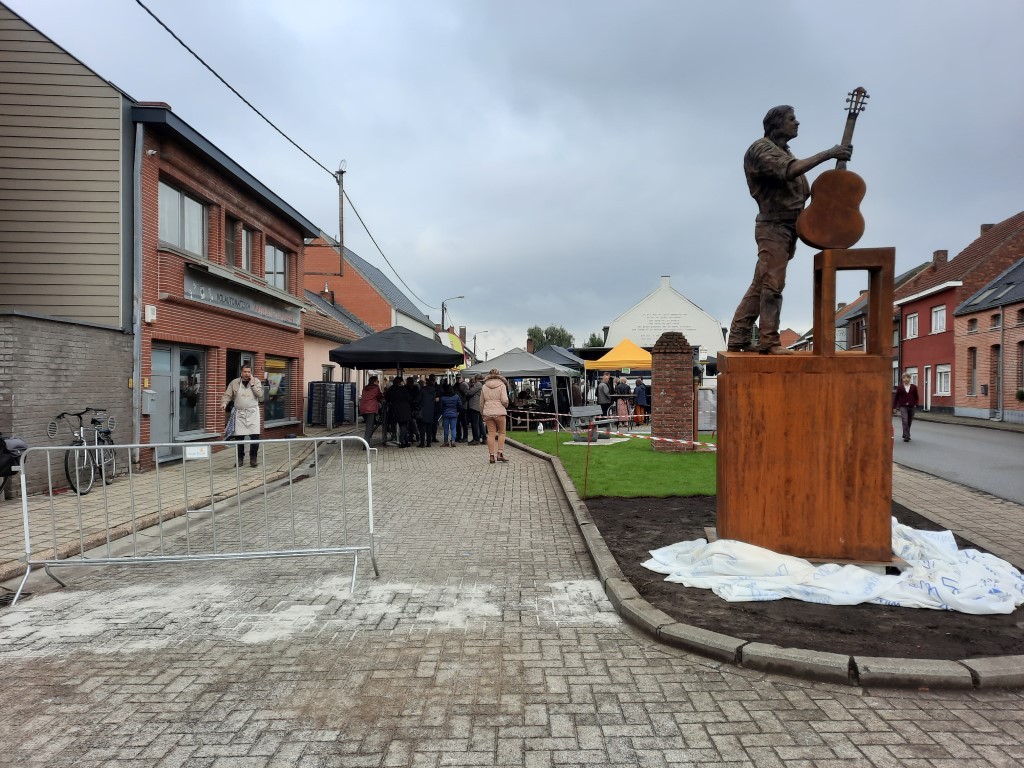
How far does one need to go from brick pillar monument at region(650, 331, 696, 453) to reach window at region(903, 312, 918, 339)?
31.4m

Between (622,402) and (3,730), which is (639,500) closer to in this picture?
(3,730)

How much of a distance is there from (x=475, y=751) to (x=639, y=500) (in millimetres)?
5999

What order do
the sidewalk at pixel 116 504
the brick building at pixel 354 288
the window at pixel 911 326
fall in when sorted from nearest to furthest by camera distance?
the sidewalk at pixel 116 504
the window at pixel 911 326
the brick building at pixel 354 288

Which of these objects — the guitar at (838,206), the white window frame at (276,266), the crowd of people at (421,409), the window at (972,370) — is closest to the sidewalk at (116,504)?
the guitar at (838,206)

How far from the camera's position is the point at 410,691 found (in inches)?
138

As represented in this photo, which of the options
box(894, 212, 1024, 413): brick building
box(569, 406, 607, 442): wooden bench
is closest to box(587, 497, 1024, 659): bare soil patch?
box(569, 406, 607, 442): wooden bench

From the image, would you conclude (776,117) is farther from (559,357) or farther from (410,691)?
(559,357)

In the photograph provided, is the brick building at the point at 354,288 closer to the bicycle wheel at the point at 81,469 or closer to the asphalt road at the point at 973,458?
the asphalt road at the point at 973,458

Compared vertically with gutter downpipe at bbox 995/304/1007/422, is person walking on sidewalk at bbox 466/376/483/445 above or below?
below

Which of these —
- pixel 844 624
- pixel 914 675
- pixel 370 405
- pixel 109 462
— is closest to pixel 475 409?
pixel 370 405

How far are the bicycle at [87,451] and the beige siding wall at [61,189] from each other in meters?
1.93

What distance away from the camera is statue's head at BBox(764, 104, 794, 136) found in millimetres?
5938

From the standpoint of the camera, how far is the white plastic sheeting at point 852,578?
4.57 m

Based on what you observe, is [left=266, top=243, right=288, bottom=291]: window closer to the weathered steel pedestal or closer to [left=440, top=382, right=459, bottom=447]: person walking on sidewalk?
[left=440, top=382, right=459, bottom=447]: person walking on sidewalk
